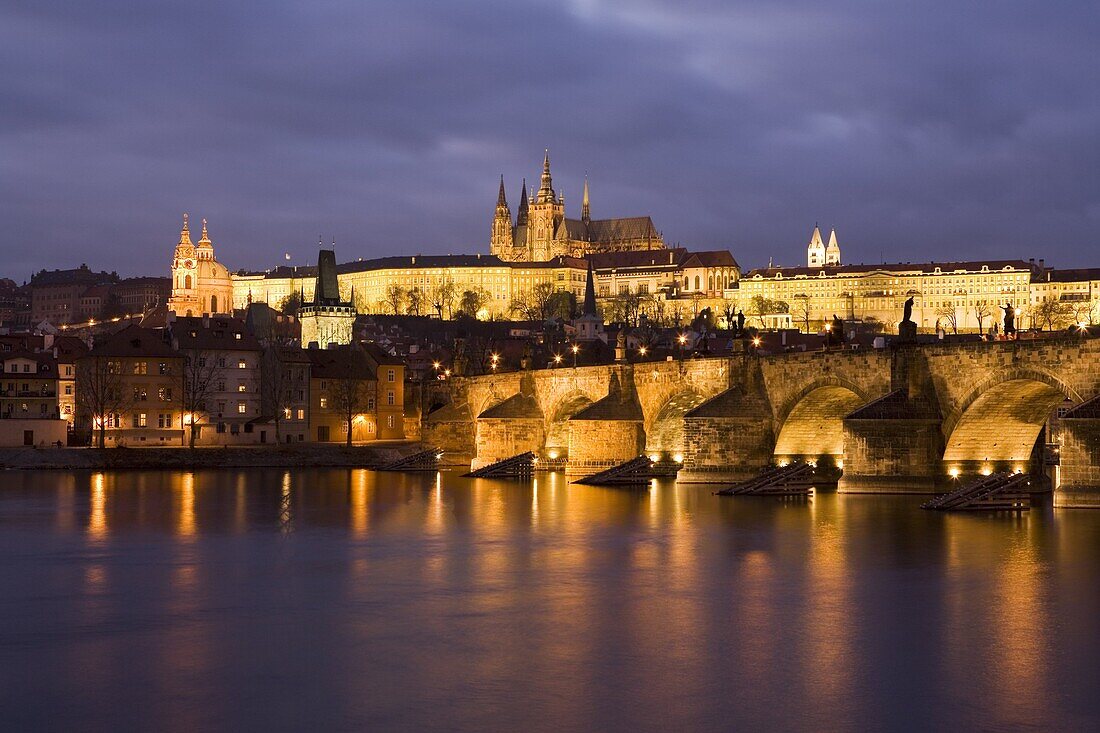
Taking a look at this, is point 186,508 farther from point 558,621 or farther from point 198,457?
point 558,621

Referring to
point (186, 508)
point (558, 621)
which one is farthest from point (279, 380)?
point (558, 621)

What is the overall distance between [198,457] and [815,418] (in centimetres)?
3344

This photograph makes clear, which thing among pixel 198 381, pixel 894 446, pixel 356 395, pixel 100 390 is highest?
pixel 198 381

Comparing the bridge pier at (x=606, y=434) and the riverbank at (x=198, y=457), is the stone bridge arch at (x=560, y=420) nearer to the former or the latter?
the bridge pier at (x=606, y=434)

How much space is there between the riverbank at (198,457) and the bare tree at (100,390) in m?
3.77

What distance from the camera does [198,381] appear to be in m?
82.5

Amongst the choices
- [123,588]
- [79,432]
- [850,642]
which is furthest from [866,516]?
[79,432]

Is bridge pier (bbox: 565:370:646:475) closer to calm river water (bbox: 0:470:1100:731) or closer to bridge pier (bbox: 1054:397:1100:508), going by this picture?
calm river water (bbox: 0:470:1100:731)

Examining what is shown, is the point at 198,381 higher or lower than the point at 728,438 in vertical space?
higher

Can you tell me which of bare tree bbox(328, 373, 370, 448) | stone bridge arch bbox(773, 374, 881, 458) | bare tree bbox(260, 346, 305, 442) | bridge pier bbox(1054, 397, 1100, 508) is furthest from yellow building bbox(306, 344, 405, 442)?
bridge pier bbox(1054, 397, 1100, 508)

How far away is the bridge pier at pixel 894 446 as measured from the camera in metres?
45.5

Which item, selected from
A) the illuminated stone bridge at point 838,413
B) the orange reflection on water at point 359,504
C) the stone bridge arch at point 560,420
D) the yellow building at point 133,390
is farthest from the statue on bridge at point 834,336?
the yellow building at point 133,390

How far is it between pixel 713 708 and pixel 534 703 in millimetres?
2476

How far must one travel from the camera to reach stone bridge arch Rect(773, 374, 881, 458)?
5256 centimetres
